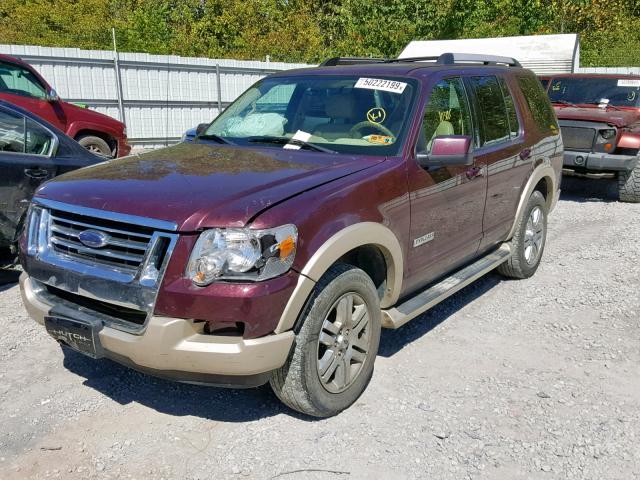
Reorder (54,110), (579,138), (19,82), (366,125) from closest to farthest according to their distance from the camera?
(366,125) < (579,138) < (19,82) < (54,110)

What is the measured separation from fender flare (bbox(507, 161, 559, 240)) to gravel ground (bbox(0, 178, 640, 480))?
34.7 inches

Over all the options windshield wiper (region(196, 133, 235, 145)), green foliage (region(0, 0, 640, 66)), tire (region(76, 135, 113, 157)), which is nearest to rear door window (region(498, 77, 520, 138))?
windshield wiper (region(196, 133, 235, 145))

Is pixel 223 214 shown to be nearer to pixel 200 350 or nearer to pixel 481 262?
pixel 200 350

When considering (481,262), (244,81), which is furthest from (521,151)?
(244,81)

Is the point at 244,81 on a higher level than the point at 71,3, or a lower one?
lower

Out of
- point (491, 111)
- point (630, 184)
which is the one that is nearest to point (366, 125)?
point (491, 111)

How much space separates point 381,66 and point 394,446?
262cm

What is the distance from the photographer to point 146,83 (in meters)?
16.2

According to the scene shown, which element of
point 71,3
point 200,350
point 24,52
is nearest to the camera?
point 200,350

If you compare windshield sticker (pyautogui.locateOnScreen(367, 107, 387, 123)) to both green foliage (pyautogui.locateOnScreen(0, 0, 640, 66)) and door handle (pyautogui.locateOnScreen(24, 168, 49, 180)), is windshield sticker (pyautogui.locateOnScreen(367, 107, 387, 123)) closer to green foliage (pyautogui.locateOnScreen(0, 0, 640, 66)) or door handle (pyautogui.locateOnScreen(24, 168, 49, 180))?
door handle (pyautogui.locateOnScreen(24, 168, 49, 180))

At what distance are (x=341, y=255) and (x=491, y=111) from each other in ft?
7.59

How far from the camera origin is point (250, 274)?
9.55 feet

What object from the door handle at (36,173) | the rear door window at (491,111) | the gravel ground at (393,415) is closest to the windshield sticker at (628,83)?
the rear door window at (491,111)

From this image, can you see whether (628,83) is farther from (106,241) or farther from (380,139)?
(106,241)
